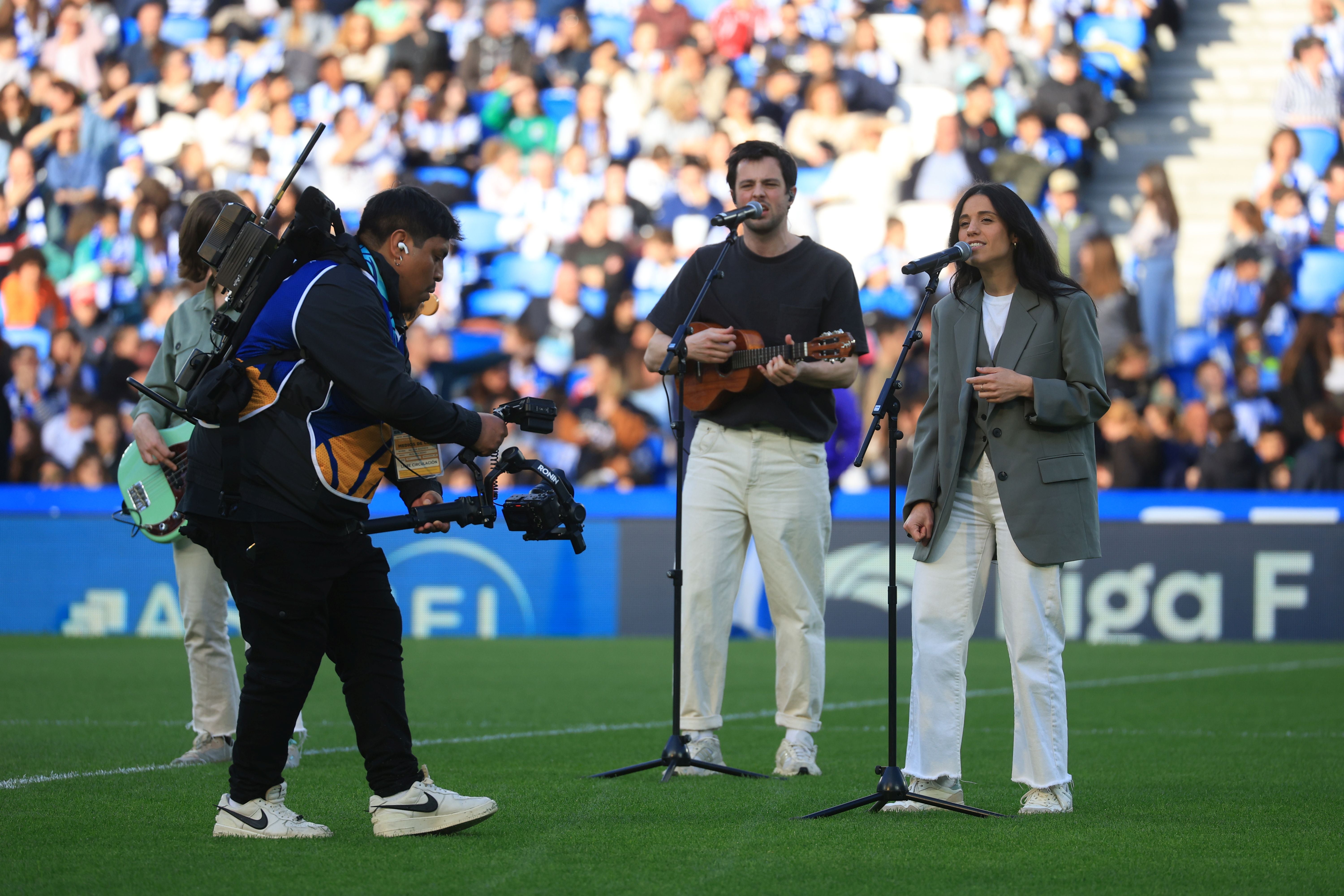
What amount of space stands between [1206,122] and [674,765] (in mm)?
14365

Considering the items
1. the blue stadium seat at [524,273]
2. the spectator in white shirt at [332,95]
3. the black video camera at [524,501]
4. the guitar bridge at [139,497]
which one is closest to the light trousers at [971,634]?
the black video camera at [524,501]

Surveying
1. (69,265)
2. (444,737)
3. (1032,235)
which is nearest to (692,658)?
(444,737)

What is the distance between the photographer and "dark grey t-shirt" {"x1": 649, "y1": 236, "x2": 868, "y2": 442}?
255 inches

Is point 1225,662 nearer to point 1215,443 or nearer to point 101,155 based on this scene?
point 1215,443

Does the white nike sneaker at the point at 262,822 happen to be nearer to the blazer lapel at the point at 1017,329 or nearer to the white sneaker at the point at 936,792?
the white sneaker at the point at 936,792

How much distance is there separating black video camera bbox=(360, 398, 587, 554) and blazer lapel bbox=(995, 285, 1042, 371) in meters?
1.58

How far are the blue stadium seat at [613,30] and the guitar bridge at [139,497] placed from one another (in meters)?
13.0

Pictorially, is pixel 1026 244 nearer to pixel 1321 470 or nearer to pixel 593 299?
pixel 1321 470

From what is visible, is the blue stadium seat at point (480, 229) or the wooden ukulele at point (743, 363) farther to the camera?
the blue stadium seat at point (480, 229)

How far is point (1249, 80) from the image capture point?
59.6ft

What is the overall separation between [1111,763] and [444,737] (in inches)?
117

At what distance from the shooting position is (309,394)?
4.55 meters

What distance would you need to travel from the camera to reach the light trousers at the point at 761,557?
637cm

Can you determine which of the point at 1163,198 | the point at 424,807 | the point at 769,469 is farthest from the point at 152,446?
the point at 1163,198
